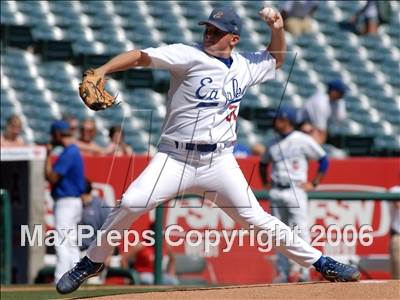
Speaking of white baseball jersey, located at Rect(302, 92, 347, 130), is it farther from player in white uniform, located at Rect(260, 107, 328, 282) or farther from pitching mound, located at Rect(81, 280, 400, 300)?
pitching mound, located at Rect(81, 280, 400, 300)

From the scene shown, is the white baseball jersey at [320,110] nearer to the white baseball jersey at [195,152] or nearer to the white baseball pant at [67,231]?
the white baseball pant at [67,231]

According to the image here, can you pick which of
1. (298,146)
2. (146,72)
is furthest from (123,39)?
(298,146)

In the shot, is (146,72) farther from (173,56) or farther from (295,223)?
(173,56)

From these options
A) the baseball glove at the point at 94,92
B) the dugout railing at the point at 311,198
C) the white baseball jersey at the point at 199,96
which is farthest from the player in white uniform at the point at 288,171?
the baseball glove at the point at 94,92

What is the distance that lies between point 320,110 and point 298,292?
709 cm

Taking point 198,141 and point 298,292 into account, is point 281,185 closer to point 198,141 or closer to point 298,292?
point 298,292

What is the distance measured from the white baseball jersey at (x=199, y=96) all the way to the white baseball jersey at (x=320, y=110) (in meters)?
6.82

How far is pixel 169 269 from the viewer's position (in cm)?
1039

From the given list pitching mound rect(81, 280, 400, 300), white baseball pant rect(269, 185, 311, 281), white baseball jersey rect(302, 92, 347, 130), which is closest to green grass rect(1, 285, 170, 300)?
pitching mound rect(81, 280, 400, 300)

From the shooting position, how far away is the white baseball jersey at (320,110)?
13.4 meters

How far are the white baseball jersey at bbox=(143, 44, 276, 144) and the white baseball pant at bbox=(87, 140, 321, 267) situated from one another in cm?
9

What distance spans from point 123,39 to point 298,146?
4.44m

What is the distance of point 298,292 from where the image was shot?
656cm

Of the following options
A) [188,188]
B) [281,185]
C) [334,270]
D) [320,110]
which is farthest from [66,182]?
[320,110]
